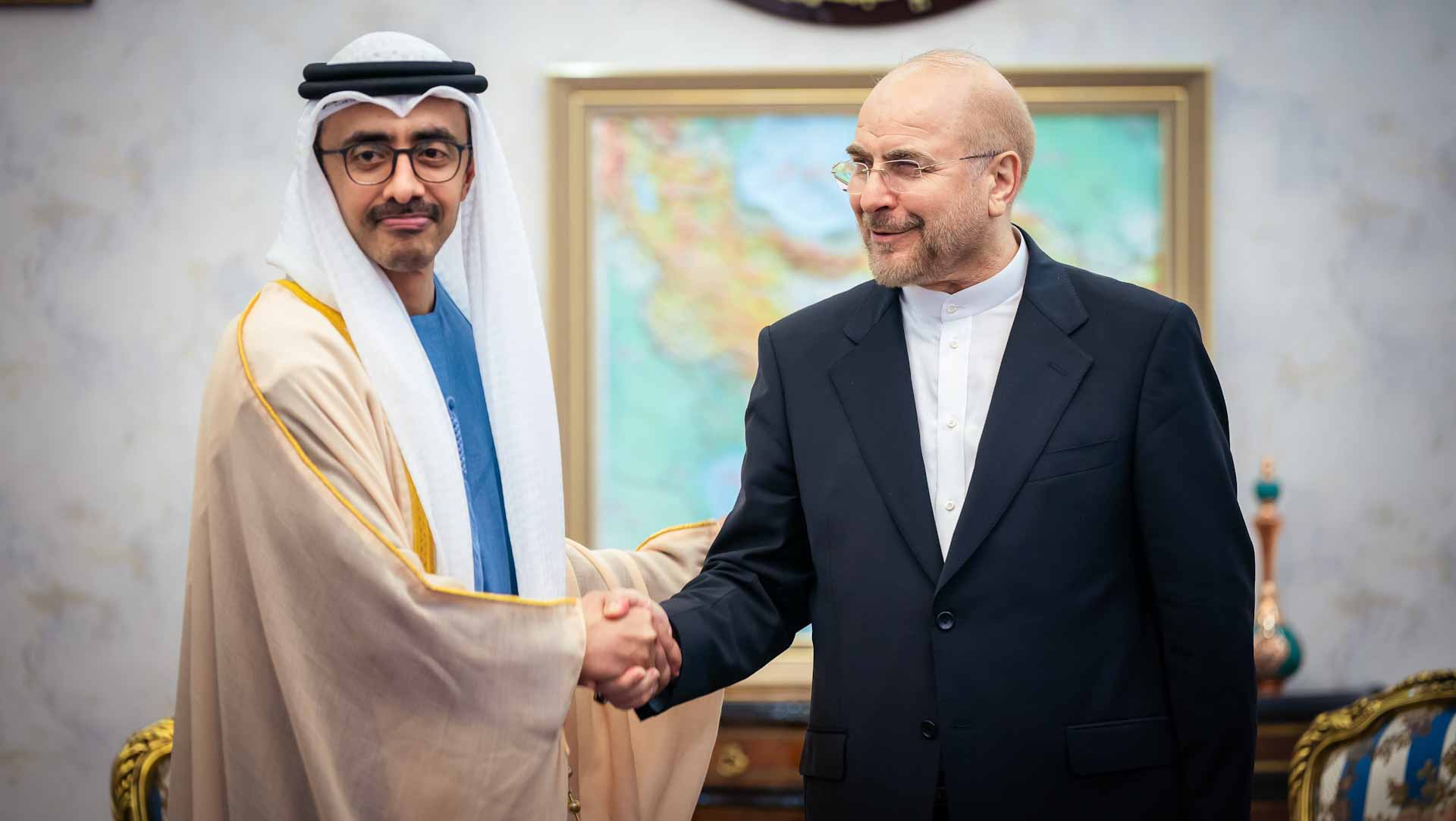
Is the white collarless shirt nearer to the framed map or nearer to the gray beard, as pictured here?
the gray beard

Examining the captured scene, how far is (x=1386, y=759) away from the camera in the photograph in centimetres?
272

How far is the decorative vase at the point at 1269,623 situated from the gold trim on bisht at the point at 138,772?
8.77ft

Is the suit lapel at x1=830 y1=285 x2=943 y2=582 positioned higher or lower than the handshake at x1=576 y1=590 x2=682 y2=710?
higher

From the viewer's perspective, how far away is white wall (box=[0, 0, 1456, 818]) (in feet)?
12.2

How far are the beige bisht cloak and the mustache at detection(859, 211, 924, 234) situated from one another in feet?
2.74

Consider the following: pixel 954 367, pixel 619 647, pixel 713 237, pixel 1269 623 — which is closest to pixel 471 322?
pixel 619 647

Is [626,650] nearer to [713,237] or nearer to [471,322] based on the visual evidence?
[471,322]

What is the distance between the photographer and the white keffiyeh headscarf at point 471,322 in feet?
6.73

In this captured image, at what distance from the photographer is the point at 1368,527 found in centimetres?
377

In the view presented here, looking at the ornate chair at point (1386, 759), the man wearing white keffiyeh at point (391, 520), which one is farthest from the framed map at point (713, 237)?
the man wearing white keffiyeh at point (391, 520)

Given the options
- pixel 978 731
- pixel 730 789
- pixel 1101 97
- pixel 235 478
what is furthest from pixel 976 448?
pixel 1101 97

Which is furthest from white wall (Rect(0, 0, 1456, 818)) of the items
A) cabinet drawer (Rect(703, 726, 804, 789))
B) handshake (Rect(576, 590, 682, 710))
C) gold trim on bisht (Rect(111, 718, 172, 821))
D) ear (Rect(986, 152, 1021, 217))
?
handshake (Rect(576, 590, 682, 710))

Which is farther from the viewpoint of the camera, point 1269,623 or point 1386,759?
point 1269,623

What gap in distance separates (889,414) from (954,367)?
138 millimetres
